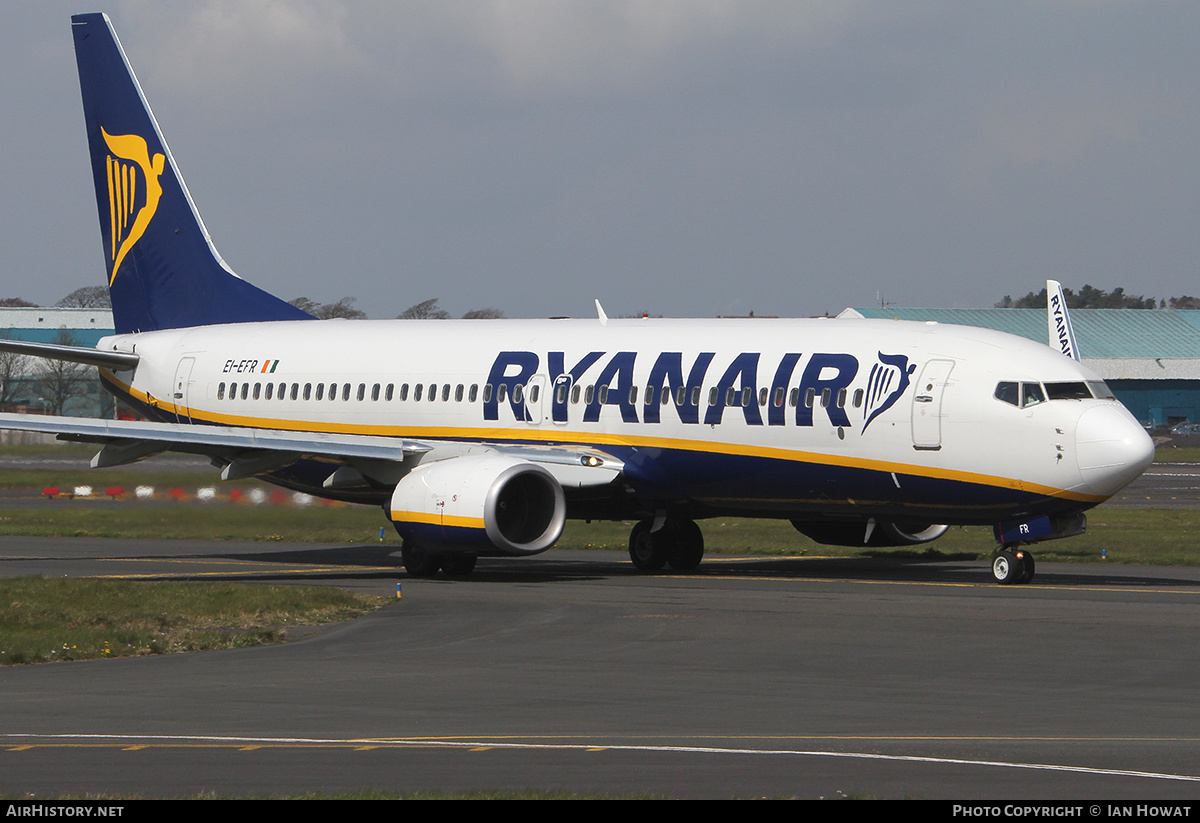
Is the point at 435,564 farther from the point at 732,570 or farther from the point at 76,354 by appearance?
the point at 76,354

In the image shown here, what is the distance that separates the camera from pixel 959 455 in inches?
1045

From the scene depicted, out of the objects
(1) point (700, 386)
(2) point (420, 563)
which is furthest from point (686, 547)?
(2) point (420, 563)

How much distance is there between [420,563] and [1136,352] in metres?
110

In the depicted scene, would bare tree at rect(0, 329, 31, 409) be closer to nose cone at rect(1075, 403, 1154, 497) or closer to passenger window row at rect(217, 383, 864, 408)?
passenger window row at rect(217, 383, 864, 408)

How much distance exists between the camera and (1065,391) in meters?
26.2

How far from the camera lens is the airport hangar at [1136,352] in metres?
127

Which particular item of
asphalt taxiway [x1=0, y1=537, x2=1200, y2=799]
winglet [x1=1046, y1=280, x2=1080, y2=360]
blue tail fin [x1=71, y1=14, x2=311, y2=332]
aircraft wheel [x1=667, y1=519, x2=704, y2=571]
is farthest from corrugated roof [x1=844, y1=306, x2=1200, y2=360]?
asphalt taxiway [x1=0, y1=537, x2=1200, y2=799]

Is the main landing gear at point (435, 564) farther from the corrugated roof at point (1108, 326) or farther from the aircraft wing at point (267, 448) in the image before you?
the corrugated roof at point (1108, 326)

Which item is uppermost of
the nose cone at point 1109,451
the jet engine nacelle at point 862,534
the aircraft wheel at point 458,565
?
the nose cone at point 1109,451

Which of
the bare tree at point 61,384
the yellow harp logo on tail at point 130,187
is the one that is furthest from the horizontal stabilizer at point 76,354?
the bare tree at point 61,384

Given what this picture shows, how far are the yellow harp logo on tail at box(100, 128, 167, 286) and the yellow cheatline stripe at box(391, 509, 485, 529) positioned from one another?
13.1 metres

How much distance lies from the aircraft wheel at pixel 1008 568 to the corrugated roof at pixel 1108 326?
317 feet

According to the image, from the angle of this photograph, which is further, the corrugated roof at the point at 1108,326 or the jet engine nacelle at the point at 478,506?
the corrugated roof at the point at 1108,326

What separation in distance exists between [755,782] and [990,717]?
4.11 m
